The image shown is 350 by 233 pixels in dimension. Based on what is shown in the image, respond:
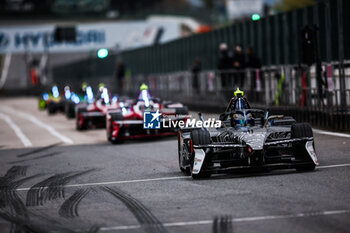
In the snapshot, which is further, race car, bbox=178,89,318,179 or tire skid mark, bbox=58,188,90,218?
race car, bbox=178,89,318,179

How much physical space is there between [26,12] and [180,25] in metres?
19.5

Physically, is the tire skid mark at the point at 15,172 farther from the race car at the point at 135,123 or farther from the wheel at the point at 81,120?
the wheel at the point at 81,120

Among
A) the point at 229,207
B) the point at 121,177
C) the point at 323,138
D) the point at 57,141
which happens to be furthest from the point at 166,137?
the point at 229,207

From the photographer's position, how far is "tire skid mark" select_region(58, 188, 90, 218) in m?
9.34

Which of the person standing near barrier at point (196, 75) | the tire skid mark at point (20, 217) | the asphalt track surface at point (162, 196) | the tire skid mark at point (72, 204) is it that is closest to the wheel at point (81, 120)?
the person standing near barrier at point (196, 75)

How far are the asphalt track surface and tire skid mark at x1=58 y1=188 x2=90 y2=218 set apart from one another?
0.01m

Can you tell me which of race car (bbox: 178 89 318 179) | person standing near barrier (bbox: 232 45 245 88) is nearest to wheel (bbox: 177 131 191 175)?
race car (bbox: 178 89 318 179)

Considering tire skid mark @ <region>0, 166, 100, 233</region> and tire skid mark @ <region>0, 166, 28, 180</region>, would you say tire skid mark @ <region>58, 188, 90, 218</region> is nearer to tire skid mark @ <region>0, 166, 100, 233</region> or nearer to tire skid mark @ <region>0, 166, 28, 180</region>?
tire skid mark @ <region>0, 166, 100, 233</region>

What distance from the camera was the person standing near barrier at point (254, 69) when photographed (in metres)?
25.0

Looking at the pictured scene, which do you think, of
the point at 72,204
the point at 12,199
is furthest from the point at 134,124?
the point at 72,204

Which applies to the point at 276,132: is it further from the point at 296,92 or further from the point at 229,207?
the point at 296,92

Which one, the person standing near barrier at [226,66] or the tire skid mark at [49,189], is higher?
the person standing near barrier at [226,66]

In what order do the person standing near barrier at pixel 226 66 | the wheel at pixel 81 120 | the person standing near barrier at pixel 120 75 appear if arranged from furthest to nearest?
the person standing near barrier at pixel 120 75, the person standing near barrier at pixel 226 66, the wheel at pixel 81 120

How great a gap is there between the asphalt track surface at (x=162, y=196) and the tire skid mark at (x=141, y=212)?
12 mm
